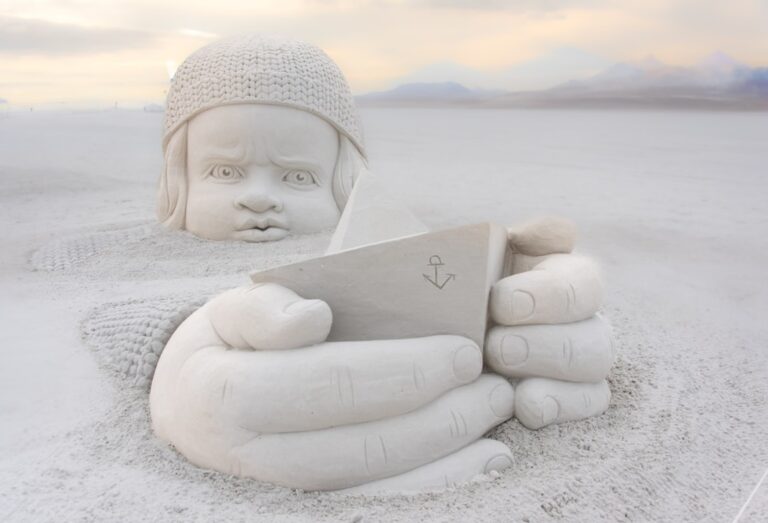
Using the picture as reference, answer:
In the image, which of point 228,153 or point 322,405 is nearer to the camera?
point 322,405

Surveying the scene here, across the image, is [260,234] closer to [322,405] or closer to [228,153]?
[228,153]

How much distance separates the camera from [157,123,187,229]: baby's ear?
14.8ft

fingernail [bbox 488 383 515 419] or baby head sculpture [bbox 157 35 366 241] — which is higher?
baby head sculpture [bbox 157 35 366 241]

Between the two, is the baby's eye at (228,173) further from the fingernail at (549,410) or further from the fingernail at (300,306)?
the fingernail at (549,410)

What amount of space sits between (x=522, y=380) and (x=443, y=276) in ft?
1.35

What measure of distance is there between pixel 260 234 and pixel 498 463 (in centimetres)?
270

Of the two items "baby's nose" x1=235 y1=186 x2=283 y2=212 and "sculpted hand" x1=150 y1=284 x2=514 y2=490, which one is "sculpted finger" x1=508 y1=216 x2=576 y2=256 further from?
"baby's nose" x1=235 y1=186 x2=283 y2=212

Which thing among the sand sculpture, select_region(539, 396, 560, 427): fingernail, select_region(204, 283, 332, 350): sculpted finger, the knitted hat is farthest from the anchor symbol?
the knitted hat

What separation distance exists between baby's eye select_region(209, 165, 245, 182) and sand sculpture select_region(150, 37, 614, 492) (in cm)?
202

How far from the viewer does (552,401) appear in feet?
7.02

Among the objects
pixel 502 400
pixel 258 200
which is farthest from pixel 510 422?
pixel 258 200

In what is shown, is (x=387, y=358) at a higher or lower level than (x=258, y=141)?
lower

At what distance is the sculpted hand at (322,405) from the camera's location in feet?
6.08

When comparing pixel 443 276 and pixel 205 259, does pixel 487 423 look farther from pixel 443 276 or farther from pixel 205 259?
pixel 205 259
